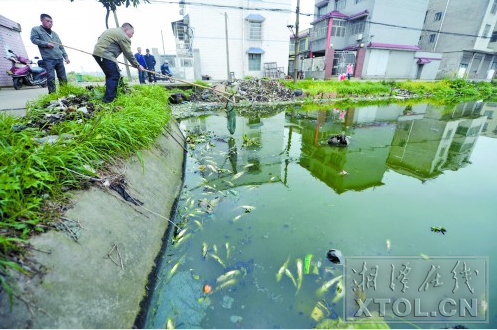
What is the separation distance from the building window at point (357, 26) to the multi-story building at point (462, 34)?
883 cm

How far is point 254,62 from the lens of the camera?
2056cm

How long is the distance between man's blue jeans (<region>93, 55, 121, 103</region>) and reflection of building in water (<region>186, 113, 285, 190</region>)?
7.59 feet

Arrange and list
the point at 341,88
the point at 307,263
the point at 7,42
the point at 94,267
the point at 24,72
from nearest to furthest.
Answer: the point at 94,267 → the point at 307,263 → the point at 24,72 → the point at 7,42 → the point at 341,88

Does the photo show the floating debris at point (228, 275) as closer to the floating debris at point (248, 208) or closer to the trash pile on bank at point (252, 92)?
the floating debris at point (248, 208)

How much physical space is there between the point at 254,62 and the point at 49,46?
17829mm

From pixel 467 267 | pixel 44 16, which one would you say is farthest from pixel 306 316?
pixel 44 16

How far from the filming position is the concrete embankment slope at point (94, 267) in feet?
3.90

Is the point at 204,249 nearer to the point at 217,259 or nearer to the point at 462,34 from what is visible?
the point at 217,259

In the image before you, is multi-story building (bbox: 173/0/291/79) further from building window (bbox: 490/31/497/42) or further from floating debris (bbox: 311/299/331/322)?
building window (bbox: 490/31/497/42)

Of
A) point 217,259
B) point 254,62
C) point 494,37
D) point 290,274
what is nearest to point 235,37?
point 254,62

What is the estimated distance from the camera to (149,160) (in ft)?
10.2

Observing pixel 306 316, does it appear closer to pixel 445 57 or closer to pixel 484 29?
pixel 445 57

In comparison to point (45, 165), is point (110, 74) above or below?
above

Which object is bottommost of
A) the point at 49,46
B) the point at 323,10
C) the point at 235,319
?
the point at 235,319
